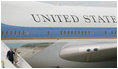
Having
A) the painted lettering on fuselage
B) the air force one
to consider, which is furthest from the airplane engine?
the painted lettering on fuselage

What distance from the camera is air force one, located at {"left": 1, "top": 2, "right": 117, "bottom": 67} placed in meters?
13.0

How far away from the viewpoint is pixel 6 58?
10.3 metres

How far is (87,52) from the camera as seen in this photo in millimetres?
13453

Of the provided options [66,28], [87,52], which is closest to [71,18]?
[66,28]

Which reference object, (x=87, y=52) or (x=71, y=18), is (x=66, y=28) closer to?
(x=71, y=18)

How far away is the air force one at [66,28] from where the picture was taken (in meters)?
13.0

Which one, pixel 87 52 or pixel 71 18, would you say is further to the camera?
pixel 71 18

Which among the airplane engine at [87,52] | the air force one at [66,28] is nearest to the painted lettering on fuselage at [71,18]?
the air force one at [66,28]

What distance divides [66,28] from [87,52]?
1.74 m

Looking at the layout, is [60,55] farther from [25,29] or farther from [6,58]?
[6,58]

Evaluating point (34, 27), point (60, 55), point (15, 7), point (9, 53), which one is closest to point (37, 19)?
point (34, 27)

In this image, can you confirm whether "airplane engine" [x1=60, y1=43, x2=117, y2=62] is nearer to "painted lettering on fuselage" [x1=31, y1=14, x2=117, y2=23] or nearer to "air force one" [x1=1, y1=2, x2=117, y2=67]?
"air force one" [x1=1, y1=2, x2=117, y2=67]

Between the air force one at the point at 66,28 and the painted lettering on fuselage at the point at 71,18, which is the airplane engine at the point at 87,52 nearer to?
the air force one at the point at 66,28

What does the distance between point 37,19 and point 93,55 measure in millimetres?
3652
